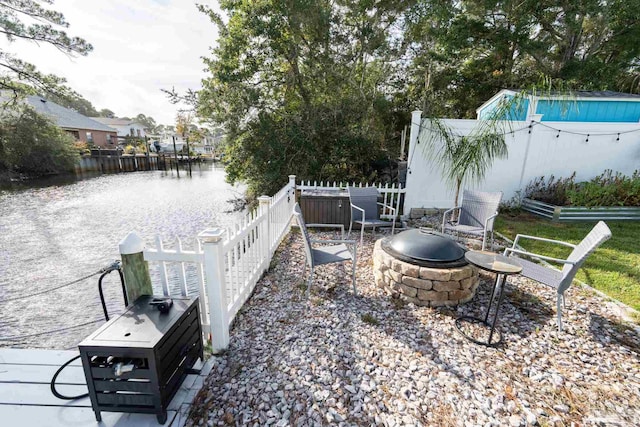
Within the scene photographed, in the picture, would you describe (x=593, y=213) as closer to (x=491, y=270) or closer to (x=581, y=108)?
(x=581, y=108)

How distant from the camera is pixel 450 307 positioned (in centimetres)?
296

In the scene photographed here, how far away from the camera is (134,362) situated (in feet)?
5.07

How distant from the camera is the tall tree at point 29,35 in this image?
8.97m

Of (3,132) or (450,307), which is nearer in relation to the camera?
(450,307)

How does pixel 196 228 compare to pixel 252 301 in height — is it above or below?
below

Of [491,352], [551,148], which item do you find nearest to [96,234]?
[491,352]

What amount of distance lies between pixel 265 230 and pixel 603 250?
5.20 meters

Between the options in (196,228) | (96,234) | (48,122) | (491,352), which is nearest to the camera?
(491,352)

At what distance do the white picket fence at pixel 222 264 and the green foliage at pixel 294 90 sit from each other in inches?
197

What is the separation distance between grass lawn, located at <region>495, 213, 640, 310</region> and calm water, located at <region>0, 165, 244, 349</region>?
6317mm

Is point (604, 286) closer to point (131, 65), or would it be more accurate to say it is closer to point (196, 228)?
point (196, 228)

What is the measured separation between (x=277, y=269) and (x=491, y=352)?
255cm

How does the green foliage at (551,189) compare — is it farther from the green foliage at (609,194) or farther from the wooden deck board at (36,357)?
the wooden deck board at (36,357)

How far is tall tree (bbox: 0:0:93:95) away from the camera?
8969 millimetres
